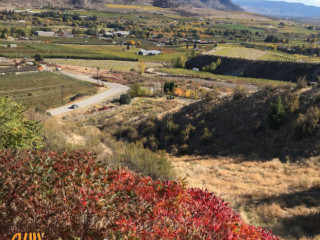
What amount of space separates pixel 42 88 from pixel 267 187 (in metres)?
67.4

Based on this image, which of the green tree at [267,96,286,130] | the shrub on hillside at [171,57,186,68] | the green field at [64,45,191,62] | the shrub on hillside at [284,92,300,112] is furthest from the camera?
the green field at [64,45,191,62]

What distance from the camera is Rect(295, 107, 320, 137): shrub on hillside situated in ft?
84.4

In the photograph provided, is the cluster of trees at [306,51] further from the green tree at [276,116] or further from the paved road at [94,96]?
the green tree at [276,116]

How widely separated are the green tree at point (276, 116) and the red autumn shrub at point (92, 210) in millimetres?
21356

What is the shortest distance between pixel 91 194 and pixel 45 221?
1.37 meters

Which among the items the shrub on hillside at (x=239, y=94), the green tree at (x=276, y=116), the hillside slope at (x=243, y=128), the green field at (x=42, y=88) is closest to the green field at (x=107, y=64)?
the green field at (x=42, y=88)

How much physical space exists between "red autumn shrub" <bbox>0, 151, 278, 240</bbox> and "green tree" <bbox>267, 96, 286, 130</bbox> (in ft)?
70.1

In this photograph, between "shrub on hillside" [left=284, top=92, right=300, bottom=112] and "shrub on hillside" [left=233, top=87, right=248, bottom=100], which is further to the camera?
"shrub on hillside" [left=233, top=87, right=248, bottom=100]

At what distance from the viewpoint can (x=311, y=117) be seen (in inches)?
1031

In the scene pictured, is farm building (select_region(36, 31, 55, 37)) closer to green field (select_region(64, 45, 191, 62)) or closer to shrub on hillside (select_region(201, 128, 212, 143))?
green field (select_region(64, 45, 191, 62))

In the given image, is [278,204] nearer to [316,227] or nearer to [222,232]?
[316,227]

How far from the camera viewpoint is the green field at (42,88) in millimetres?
61875

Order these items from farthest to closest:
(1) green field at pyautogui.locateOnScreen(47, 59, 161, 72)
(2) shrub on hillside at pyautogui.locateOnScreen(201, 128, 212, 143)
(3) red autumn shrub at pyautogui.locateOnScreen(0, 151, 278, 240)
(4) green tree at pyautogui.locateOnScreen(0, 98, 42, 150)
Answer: (1) green field at pyautogui.locateOnScreen(47, 59, 161, 72) < (2) shrub on hillside at pyautogui.locateOnScreen(201, 128, 212, 143) < (4) green tree at pyautogui.locateOnScreen(0, 98, 42, 150) < (3) red autumn shrub at pyautogui.locateOnScreen(0, 151, 278, 240)

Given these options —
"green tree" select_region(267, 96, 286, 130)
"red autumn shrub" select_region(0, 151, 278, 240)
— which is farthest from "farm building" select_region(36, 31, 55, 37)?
"red autumn shrub" select_region(0, 151, 278, 240)
